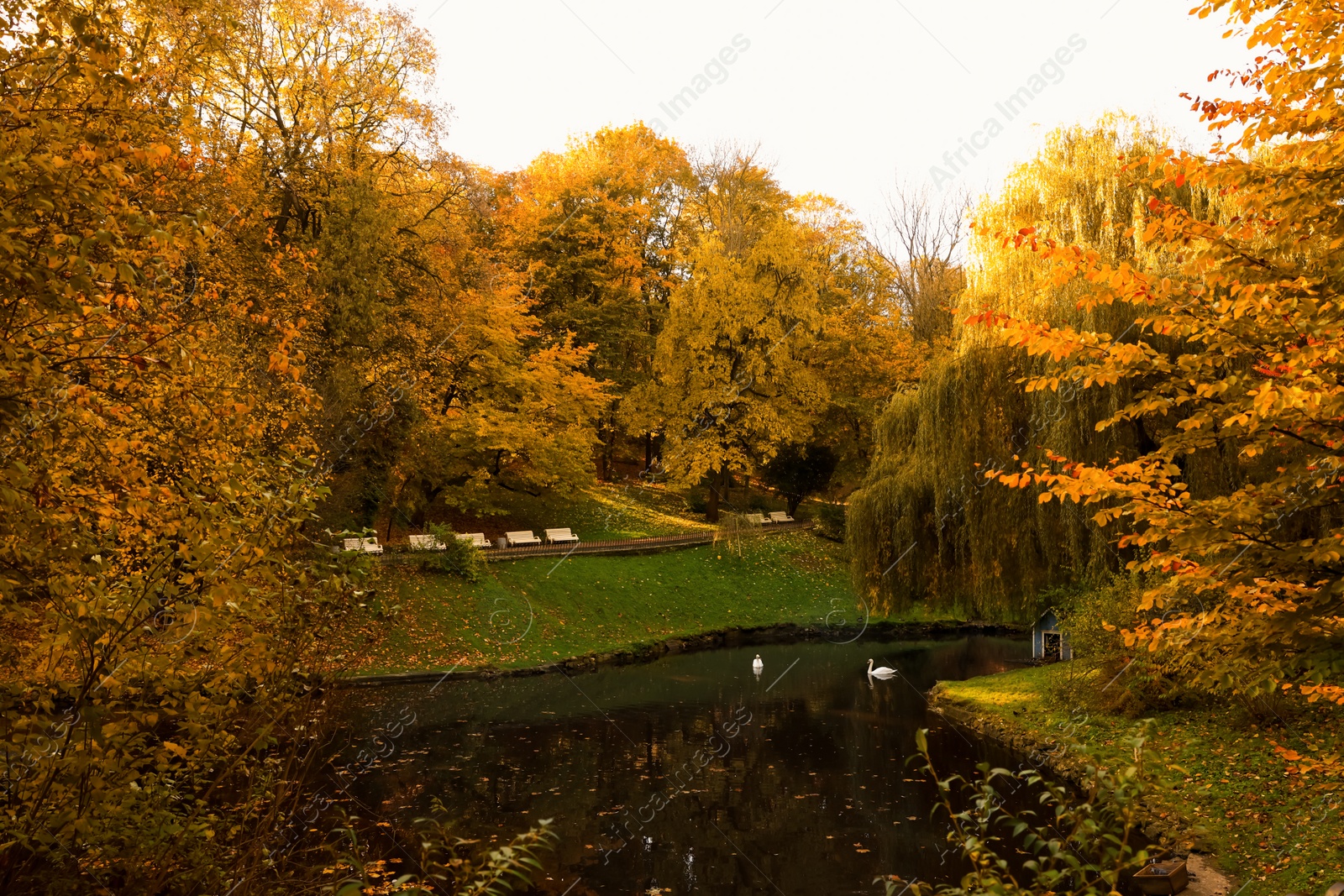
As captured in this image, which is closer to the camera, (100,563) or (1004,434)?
(100,563)

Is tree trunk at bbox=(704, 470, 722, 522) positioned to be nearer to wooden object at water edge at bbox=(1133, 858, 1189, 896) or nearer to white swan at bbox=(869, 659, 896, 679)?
white swan at bbox=(869, 659, 896, 679)

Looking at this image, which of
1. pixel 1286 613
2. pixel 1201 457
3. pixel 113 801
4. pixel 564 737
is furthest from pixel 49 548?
pixel 1201 457

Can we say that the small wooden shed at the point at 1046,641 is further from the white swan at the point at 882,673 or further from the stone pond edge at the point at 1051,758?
the stone pond edge at the point at 1051,758

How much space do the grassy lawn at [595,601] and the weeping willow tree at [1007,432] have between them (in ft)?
25.2

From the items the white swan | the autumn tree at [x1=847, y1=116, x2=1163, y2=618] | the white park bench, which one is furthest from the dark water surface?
the white park bench

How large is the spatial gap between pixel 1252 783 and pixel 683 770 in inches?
257

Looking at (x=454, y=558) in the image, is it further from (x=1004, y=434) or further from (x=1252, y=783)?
(x=1252, y=783)

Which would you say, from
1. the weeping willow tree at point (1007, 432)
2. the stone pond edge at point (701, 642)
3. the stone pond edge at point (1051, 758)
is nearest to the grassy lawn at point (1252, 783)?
the stone pond edge at point (1051, 758)

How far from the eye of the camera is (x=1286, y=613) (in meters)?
4.40

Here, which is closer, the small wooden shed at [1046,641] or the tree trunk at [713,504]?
the small wooden shed at [1046,641]

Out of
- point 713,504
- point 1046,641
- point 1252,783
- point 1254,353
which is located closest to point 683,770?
point 1252,783

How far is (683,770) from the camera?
12141 mm

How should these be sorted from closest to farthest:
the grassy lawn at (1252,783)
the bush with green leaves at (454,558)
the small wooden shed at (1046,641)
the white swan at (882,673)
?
the grassy lawn at (1252,783), the white swan at (882,673), the small wooden shed at (1046,641), the bush with green leaves at (454,558)

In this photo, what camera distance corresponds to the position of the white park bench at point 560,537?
2539 centimetres
